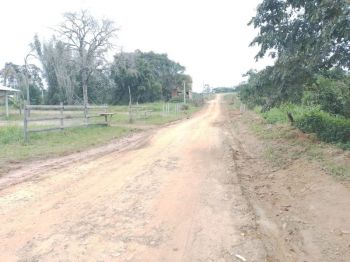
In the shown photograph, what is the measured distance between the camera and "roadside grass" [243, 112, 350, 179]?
29.6 feet

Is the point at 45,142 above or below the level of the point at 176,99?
below

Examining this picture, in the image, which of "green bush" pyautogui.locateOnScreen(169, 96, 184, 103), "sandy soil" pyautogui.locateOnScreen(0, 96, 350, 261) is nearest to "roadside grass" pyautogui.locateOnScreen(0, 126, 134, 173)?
"sandy soil" pyautogui.locateOnScreen(0, 96, 350, 261)

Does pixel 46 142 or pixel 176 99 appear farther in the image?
pixel 176 99

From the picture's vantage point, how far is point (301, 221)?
6.30 meters

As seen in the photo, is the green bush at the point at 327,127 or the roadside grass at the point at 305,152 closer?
the roadside grass at the point at 305,152

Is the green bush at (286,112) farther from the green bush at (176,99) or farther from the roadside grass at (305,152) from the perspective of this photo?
the green bush at (176,99)

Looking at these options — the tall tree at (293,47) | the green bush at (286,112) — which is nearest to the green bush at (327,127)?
the tall tree at (293,47)

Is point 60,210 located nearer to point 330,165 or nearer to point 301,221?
point 301,221

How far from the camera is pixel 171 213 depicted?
642 cm

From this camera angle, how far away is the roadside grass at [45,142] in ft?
39.3

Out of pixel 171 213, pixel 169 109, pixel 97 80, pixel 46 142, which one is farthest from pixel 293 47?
pixel 97 80

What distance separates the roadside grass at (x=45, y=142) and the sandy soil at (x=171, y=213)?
1485 millimetres

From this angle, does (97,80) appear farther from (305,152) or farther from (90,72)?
(305,152)

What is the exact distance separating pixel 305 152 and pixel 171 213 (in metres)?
6.51
